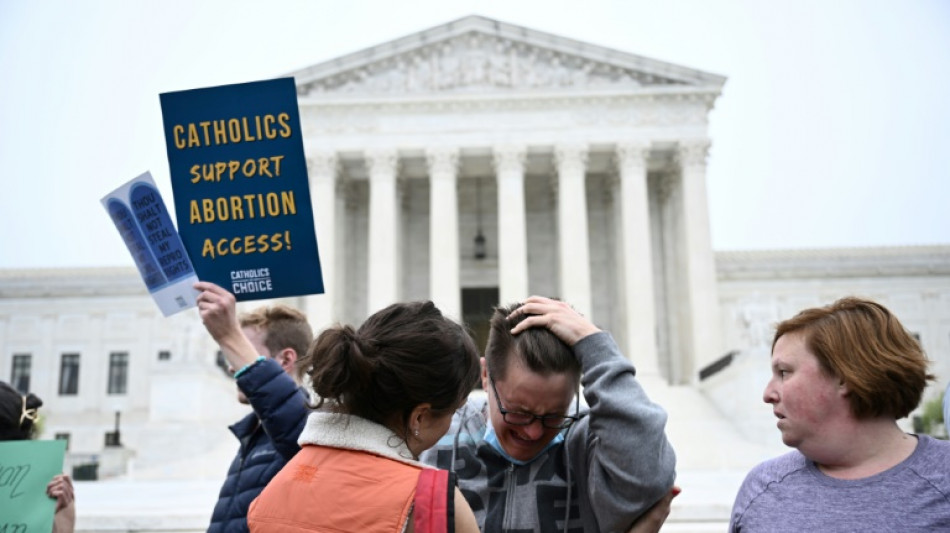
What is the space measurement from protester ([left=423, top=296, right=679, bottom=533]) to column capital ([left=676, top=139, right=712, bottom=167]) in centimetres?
3349

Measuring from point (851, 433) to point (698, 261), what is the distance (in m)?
32.5

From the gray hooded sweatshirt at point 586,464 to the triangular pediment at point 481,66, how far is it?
3391 centimetres

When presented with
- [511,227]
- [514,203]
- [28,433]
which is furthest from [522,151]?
[28,433]

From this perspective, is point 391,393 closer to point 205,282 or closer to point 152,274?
point 205,282

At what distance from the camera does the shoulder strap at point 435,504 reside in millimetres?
2365

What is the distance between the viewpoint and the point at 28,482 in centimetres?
371

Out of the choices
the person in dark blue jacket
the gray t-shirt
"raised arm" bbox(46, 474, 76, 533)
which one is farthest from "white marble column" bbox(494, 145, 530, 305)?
the gray t-shirt

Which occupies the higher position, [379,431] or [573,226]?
[379,431]

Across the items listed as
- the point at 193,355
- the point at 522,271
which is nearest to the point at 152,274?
the point at 193,355

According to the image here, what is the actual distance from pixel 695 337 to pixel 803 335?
31.9 m

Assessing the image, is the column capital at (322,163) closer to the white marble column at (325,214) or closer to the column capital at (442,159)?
the white marble column at (325,214)

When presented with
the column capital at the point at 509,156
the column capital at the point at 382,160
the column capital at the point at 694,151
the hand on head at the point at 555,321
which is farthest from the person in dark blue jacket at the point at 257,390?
the column capital at the point at 694,151

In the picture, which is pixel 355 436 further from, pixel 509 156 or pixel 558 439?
pixel 509 156

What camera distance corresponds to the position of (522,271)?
34.7 meters
